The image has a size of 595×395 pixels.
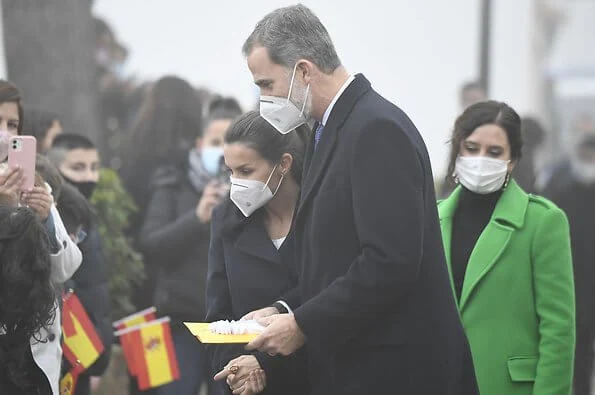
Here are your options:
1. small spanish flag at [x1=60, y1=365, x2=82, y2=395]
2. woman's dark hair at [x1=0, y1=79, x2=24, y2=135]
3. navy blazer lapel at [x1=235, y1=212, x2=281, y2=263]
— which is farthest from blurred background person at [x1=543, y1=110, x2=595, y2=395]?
woman's dark hair at [x1=0, y1=79, x2=24, y2=135]

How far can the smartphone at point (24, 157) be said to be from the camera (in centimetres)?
476

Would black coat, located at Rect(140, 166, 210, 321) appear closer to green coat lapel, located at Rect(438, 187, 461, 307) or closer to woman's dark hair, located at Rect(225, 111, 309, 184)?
green coat lapel, located at Rect(438, 187, 461, 307)

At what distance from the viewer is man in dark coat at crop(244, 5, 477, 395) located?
3.82 meters

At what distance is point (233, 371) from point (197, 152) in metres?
3.24

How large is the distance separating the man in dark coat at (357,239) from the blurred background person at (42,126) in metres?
2.64

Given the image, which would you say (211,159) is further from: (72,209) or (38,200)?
(38,200)

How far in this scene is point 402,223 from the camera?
12.5 ft

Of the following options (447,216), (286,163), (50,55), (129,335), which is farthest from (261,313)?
(50,55)

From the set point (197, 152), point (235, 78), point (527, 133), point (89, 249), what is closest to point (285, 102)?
point (89, 249)

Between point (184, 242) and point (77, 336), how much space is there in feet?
5.17

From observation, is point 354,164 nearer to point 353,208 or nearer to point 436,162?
point 353,208

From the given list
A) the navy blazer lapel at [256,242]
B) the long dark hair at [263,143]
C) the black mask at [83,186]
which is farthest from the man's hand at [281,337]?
the black mask at [83,186]

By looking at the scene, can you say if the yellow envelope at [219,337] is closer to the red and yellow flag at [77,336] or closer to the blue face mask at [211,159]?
the red and yellow flag at [77,336]

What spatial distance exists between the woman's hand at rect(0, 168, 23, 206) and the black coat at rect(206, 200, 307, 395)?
0.73 metres
